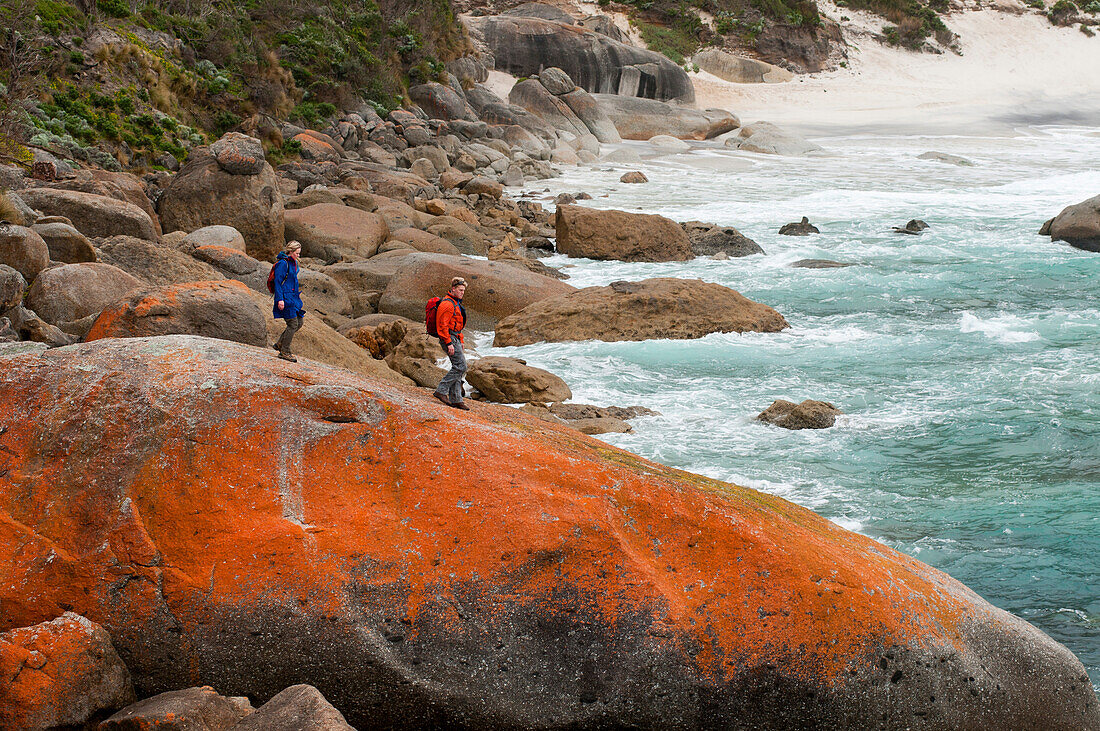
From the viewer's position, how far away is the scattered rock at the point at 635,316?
46.2ft

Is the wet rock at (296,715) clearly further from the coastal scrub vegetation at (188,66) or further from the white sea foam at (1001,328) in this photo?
the coastal scrub vegetation at (188,66)

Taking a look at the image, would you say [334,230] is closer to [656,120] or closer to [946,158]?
[946,158]

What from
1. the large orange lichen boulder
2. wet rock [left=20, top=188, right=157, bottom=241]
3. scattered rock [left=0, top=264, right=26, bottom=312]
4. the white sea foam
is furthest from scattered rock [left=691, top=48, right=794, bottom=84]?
the large orange lichen boulder

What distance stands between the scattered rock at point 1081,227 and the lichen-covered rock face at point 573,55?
3143 cm

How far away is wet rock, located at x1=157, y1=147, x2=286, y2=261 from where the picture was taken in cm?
1583

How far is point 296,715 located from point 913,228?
21.9m

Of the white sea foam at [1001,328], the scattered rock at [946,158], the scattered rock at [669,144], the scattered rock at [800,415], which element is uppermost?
the scattered rock at [800,415]

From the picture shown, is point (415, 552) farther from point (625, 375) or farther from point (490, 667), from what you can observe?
point (625, 375)

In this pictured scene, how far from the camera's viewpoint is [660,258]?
19516 millimetres

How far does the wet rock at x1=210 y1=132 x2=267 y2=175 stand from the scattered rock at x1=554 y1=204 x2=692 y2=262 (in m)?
6.41

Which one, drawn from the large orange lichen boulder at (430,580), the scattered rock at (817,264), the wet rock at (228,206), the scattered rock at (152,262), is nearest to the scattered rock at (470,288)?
the wet rock at (228,206)

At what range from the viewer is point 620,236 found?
19.4 metres

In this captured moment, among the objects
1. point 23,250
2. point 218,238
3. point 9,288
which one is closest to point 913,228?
point 218,238

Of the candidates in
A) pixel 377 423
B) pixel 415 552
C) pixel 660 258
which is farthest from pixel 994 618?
pixel 660 258
